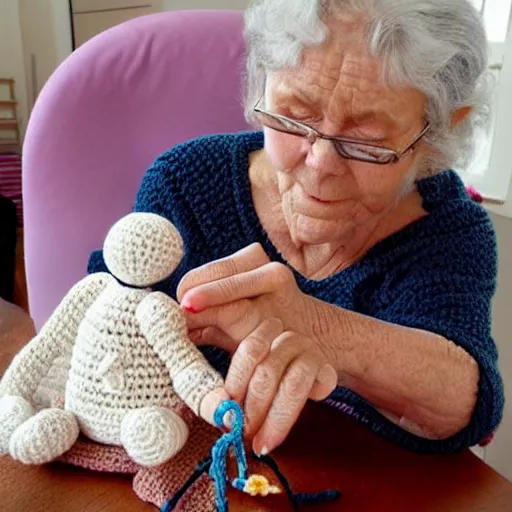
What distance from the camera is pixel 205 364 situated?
544mm

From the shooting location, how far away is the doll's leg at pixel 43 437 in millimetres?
574

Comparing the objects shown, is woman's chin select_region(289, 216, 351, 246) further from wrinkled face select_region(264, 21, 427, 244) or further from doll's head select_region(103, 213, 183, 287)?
doll's head select_region(103, 213, 183, 287)

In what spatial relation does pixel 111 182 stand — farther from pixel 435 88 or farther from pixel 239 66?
pixel 435 88

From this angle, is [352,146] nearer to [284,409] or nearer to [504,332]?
[284,409]

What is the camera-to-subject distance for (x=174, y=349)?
0.54 metres

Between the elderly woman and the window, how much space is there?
Answer: 1.75 ft

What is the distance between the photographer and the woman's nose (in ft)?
2.45

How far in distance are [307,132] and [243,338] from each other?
0.27 metres

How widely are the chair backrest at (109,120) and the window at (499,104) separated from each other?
0.61 meters

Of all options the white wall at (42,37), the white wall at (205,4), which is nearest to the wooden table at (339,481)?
the white wall at (205,4)

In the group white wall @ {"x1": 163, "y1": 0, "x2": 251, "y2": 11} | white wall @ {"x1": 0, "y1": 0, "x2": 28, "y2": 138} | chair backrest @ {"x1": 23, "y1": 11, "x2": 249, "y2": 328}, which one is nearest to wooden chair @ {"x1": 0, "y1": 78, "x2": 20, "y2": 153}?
white wall @ {"x1": 0, "y1": 0, "x2": 28, "y2": 138}

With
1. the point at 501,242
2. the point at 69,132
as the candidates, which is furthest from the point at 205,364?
the point at 501,242

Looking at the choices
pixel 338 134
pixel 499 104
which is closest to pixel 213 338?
pixel 338 134

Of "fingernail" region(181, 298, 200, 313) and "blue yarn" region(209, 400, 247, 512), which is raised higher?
"fingernail" region(181, 298, 200, 313)
